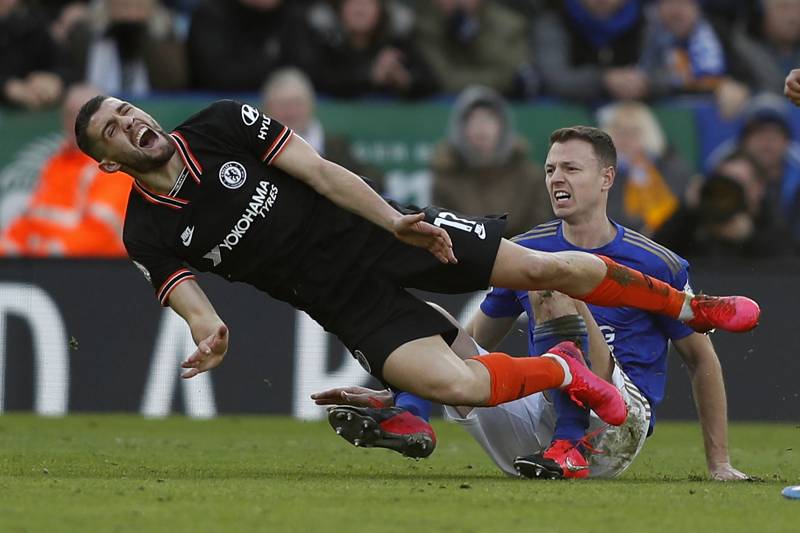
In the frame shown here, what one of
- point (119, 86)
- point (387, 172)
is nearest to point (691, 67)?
point (387, 172)

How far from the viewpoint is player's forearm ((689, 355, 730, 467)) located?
752 cm

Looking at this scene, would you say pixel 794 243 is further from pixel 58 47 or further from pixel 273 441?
pixel 58 47

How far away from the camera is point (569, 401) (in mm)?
7254

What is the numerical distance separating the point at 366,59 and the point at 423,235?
7.59 meters

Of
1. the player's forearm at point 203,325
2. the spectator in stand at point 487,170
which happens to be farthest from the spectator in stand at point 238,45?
the player's forearm at point 203,325

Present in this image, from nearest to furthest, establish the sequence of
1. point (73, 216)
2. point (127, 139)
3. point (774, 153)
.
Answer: point (127, 139)
point (73, 216)
point (774, 153)

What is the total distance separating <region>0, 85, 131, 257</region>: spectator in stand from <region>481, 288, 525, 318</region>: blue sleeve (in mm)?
5443

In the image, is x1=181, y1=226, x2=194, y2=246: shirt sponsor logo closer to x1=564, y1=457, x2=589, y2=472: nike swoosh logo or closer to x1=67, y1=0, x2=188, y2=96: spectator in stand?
x1=564, y1=457, x2=589, y2=472: nike swoosh logo

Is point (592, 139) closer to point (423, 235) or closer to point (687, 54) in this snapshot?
point (423, 235)

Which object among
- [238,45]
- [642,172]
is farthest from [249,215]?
[238,45]

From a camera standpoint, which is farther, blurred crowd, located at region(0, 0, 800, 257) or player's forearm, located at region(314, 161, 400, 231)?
blurred crowd, located at region(0, 0, 800, 257)

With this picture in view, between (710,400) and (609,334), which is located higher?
(609,334)

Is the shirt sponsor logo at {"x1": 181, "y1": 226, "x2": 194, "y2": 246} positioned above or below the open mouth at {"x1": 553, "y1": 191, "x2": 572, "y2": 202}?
below

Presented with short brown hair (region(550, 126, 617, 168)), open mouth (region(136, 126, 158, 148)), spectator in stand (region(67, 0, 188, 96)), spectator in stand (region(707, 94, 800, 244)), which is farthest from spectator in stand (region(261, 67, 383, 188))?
open mouth (region(136, 126, 158, 148))
